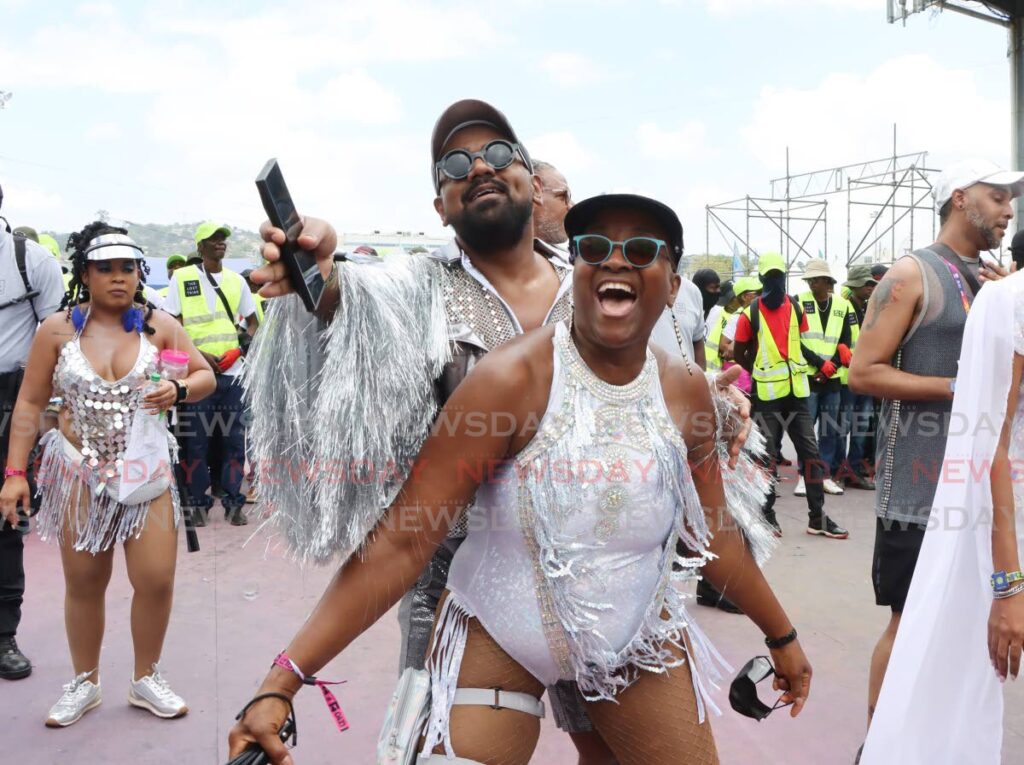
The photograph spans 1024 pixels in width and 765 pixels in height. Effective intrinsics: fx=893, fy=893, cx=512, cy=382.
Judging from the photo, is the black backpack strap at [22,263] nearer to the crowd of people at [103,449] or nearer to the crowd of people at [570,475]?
the crowd of people at [103,449]

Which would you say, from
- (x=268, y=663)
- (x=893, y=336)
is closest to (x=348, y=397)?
(x=893, y=336)

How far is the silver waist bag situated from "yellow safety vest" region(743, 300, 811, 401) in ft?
17.1

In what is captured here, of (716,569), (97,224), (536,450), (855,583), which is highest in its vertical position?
(97,224)

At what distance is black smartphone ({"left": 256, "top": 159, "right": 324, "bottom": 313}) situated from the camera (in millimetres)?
1599

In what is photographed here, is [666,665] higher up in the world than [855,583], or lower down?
higher up

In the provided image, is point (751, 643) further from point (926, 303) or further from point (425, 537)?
point (425, 537)

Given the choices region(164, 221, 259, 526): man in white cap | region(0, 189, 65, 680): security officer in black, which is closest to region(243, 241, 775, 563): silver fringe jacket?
region(0, 189, 65, 680): security officer in black

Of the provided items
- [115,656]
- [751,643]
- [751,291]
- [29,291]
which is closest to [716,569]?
[751,643]

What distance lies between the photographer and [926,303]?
9.68ft

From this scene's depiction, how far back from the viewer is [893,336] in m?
3.00

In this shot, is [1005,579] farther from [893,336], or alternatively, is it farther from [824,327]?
[824,327]

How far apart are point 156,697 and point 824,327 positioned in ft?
19.5

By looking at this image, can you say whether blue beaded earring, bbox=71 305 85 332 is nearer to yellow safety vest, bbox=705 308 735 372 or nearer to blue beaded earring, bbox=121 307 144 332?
blue beaded earring, bbox=121 307 144 332

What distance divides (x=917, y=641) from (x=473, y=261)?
5.49 ft
